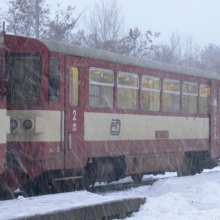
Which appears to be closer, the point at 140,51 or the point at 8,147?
the point at 8,147

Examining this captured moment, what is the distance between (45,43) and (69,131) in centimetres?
205

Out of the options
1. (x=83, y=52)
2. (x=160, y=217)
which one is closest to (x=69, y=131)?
→ (x=83, y=52)

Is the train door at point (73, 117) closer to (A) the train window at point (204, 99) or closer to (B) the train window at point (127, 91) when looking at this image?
(B) the train window at point (127, 91)

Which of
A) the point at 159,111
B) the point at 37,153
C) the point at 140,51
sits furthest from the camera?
the point at 140,51

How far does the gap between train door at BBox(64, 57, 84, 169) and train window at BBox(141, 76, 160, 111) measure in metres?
2.93

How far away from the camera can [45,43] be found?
13125mm

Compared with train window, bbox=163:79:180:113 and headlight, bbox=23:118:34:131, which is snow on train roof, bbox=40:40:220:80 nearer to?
train window, bbox=163:79:180:113

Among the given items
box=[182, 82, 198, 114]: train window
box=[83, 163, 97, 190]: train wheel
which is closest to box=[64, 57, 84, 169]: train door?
box=[83, 163, 97, 190]: train wheel

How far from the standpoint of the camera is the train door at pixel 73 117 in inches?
531

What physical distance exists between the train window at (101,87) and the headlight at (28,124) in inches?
78.2

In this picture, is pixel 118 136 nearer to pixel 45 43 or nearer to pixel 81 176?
pixel 81 176

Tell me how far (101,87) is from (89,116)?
956mm

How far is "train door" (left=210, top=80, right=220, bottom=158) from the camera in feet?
66.0

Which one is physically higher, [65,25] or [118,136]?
[65,25]
